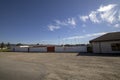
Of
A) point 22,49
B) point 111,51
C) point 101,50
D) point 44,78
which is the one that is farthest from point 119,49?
point 22,49

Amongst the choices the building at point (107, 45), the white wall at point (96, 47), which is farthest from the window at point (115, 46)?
the white wall at point (96, 47)

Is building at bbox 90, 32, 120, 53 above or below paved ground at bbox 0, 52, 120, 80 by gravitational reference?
above

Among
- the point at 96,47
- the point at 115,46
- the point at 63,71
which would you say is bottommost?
the point at 63,71

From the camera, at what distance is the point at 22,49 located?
155 feet

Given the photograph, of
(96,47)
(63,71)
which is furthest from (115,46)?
(63,71)

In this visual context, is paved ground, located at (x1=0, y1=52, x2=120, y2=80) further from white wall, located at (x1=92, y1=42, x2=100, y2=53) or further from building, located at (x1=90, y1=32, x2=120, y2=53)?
white wall, located at (x1=92, y1=42, x2=100, y2=53)

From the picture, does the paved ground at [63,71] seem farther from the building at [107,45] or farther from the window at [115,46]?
the building at [107,45]

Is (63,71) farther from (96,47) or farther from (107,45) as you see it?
(96,47)

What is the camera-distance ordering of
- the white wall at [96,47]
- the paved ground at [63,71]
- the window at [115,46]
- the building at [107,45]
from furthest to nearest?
the white wall at [96,47], the building at [107,45], the window at [115,46], the paved ground at [63,71]

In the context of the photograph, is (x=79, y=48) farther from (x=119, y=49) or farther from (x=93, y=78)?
(x=93, y=78)

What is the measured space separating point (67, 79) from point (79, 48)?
93.1 ft

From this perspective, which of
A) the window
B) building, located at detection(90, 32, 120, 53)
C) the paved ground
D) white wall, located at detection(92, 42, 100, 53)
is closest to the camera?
the paved ground

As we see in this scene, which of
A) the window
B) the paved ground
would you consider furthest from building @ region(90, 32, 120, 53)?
the paved ground

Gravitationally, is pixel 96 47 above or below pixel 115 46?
below
